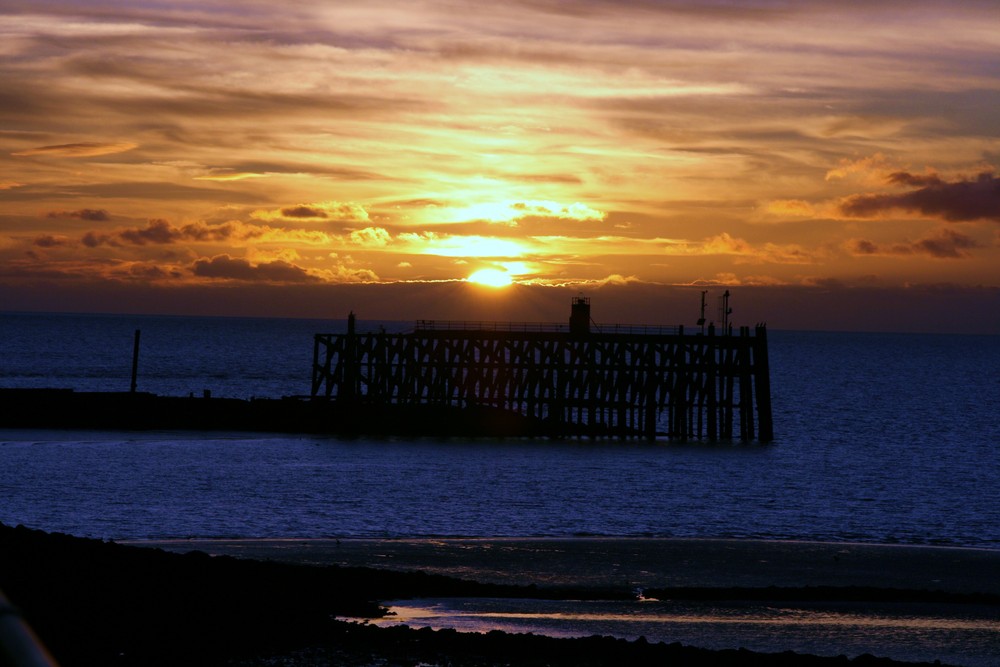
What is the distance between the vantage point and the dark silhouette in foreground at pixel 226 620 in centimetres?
1354

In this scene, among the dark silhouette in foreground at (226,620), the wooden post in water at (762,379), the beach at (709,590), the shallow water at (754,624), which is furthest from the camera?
the wooden post in water at (762,379)

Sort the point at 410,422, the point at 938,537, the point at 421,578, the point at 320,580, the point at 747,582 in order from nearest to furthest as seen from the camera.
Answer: the point at 320,580, the point at 421,578, the point at 747,582, the point at 938,537, the point at 410,422

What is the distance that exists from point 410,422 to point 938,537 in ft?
93.8

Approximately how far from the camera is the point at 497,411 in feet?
177

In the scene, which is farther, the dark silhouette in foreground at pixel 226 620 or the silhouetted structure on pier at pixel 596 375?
the silhouetted structure on pier at pixel 596 375

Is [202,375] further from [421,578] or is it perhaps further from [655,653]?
[655,653]

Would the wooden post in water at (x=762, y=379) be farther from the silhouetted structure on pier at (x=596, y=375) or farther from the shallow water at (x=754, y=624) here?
the shallow water at (x=754, y=624)

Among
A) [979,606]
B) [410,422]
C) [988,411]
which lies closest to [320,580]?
[979,606]

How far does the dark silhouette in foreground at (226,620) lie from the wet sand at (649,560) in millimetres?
3213

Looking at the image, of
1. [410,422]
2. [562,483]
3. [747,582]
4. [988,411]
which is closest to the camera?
[747,582]

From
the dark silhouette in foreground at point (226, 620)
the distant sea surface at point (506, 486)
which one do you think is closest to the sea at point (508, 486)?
the distant sea surface at point (506, 486)

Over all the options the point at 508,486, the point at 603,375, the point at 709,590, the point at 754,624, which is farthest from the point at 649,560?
the point at 603,375

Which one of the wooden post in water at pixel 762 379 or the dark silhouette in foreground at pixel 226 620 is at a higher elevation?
the wooden post in water at pixel 762 379

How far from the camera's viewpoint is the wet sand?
2109cm
